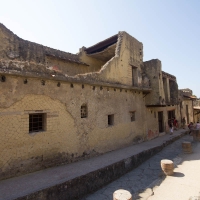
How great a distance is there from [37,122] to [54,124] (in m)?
0.60

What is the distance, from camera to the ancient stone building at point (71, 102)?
4965mm

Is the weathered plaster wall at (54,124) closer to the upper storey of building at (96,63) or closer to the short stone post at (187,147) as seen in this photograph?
the upper storey of building at (96,63)

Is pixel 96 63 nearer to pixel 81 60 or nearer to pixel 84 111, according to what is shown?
pixel 81 60

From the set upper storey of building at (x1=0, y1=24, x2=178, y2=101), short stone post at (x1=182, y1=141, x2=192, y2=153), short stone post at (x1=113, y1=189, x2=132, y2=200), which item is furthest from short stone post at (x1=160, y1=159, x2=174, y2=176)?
upper storey of building at (x1=0, y1=24, x2=178, y2=101)

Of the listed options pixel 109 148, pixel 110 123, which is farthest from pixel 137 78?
pixel 109 148

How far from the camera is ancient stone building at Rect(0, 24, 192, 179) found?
195 inches

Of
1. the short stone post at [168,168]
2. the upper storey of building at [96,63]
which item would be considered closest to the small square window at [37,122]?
the upper storey of building at [96,63]

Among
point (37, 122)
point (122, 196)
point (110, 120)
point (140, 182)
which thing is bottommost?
A: point (140, 182)

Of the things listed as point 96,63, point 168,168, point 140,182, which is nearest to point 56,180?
point 140,182

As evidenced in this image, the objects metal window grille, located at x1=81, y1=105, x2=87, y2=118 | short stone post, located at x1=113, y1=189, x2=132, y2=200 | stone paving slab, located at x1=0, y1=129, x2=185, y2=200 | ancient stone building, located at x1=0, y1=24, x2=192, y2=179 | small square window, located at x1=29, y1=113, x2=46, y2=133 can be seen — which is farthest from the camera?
metal window grille, located at x1=81, y1=105, x2=87, y2=118

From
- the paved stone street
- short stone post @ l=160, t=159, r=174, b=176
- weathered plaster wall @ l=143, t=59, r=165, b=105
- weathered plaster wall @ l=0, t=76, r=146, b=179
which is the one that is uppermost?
weathered plaster wall @ l=143, t=59, r=165, b=105

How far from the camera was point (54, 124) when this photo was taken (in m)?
5.93

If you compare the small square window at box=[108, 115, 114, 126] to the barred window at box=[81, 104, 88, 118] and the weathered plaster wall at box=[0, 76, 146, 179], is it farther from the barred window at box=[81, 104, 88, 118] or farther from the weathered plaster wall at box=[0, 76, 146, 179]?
the barred window at box=[81, 104, 88, 118]

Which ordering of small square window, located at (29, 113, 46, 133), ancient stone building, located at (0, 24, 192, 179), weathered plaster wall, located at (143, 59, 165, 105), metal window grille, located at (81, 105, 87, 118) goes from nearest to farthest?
ancient stone building, located at (0, 24, 192, 179) → small square window, located at (29, 113, 46, 133) → metal window grille, located at (81, 105, 87, 118) → weathered plaster wall, located at (143, 59, 165, 105)
